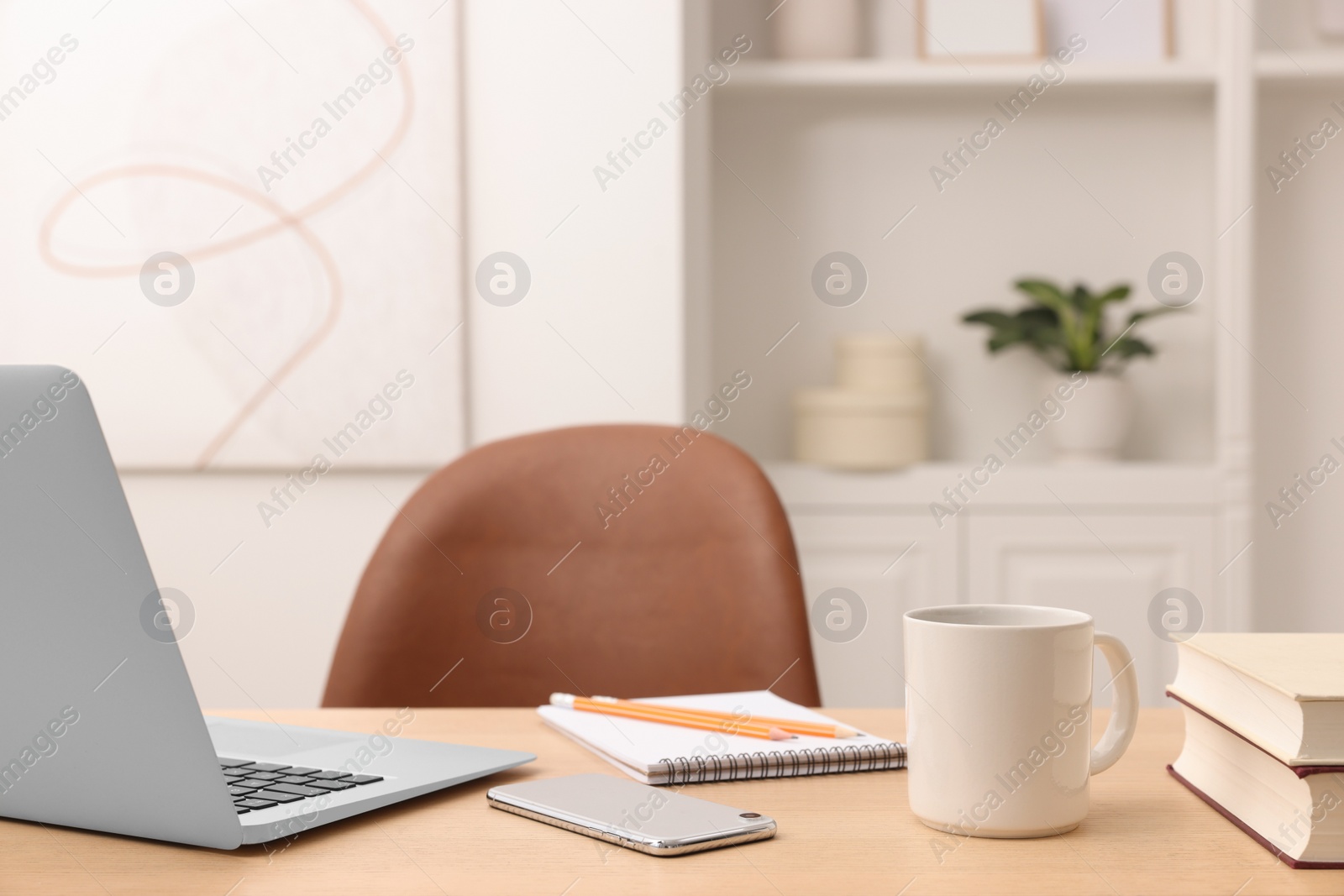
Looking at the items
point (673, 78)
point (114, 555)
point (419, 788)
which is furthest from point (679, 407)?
point (114, 555)

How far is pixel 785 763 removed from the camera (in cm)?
62

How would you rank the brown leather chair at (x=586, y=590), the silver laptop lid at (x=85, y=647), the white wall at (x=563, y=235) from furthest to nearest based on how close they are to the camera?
the white wall at (x=563, y=235) < the brown leather chair at (x=586, y=590) < the silver laptop lid at (x=85, y=647)

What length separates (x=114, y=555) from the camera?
16.6 inches

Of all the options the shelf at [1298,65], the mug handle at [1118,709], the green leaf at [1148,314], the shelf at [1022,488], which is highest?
the shelf at [1298,65]

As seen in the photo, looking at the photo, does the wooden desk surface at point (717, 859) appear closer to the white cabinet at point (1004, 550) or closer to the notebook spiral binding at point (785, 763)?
the notebook spiral binding at point (785, 763)

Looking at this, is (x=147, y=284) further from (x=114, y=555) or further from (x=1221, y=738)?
(x=1221, y=738)

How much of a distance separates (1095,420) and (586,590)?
4.32 feet

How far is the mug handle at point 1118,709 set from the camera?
0.54m

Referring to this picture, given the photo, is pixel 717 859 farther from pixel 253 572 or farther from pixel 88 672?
pixel 253 572

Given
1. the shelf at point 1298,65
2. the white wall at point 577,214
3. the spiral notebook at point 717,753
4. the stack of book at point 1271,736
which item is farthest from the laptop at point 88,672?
the shelf at point 1298,65

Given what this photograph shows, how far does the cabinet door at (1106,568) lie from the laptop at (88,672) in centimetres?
166

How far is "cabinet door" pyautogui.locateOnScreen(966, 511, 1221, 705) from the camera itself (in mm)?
2010

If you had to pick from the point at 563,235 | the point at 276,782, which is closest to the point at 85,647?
the point at 276,782

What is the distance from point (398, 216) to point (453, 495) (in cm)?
93
